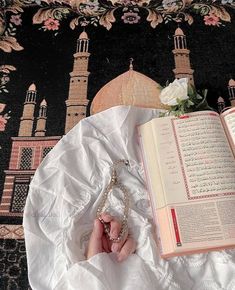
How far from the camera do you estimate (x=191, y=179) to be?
2.91 ft

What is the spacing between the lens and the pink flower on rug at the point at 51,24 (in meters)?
1.26

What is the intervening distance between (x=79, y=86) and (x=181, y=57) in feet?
1.04

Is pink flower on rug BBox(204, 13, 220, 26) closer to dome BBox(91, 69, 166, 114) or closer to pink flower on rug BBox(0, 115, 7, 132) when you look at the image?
dome BBox(91, 69, 166, 114)

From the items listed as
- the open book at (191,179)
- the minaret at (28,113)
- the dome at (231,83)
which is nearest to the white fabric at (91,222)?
the open book at (191,179)

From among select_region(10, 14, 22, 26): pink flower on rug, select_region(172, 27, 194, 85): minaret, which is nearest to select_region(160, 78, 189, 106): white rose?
select_region(172, 27, 194, 85): minaret

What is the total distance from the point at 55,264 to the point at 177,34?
781mm

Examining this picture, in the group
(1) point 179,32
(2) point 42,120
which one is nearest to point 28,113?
(2) point 42,120

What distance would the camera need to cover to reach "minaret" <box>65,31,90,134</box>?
110cm

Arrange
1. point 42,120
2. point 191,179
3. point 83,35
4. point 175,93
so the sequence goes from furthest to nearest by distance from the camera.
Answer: point 83,35, point 42,120, point 175,93, point 191,179

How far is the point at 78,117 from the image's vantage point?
110cm

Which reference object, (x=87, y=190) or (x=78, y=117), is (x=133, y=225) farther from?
(x=78, y=117)

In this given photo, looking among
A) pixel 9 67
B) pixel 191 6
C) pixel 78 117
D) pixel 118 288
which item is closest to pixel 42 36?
pixel 9 67

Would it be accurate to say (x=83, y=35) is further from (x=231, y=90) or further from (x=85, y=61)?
(x=231, y=90)

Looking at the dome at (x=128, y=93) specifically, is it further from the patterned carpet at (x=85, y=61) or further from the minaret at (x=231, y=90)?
the minaret at (x=231, y=90)
